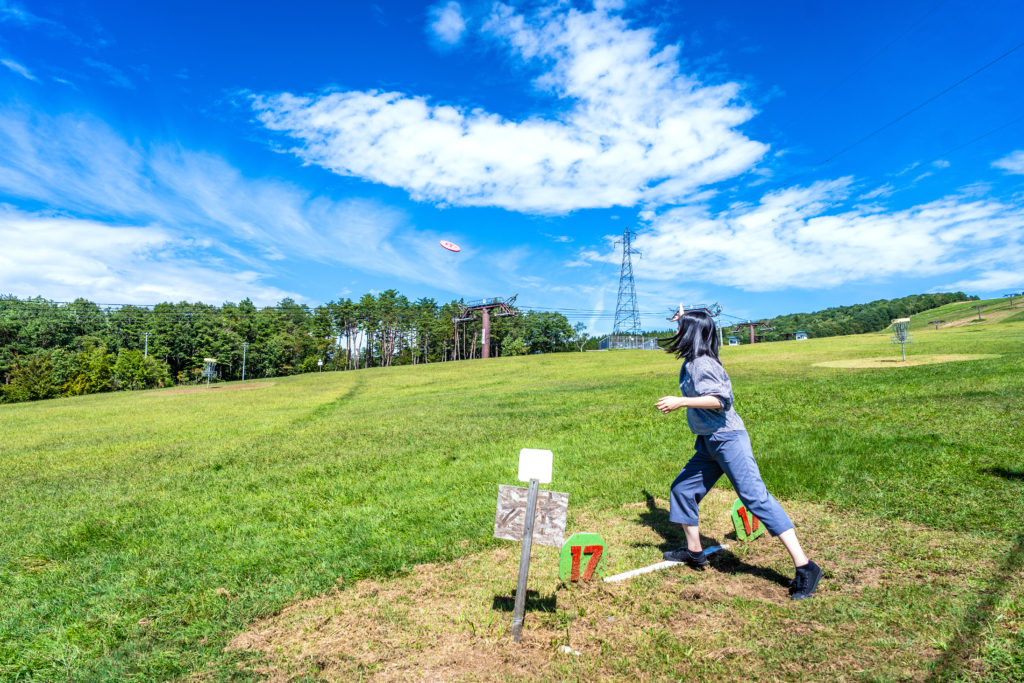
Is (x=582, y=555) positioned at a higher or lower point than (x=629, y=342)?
lower

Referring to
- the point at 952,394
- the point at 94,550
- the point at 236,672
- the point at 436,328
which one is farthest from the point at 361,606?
the point at 436,328

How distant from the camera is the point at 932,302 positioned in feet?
389

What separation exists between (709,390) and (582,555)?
1835 millimetres

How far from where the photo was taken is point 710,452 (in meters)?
4.54

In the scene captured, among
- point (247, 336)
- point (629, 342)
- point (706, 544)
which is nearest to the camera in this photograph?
point (706, 544)

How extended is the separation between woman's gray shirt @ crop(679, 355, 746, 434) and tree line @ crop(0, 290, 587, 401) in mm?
71051

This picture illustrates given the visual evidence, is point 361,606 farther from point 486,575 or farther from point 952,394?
point 952,394

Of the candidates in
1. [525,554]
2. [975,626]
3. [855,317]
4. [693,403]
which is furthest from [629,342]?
[855,317]

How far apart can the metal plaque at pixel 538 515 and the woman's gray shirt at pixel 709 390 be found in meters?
1.41

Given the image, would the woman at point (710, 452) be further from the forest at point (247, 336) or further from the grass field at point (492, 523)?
the forest at point (247, 336)

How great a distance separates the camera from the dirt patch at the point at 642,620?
3.34 m

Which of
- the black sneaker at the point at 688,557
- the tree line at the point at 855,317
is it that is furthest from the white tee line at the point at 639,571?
the tree line at the point at 855,317

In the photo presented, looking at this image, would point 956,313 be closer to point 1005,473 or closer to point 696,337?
point 1005,473

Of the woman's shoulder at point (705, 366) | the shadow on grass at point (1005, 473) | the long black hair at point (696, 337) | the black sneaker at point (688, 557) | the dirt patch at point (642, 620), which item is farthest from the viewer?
the shadow on grass at point (1005, 473)
